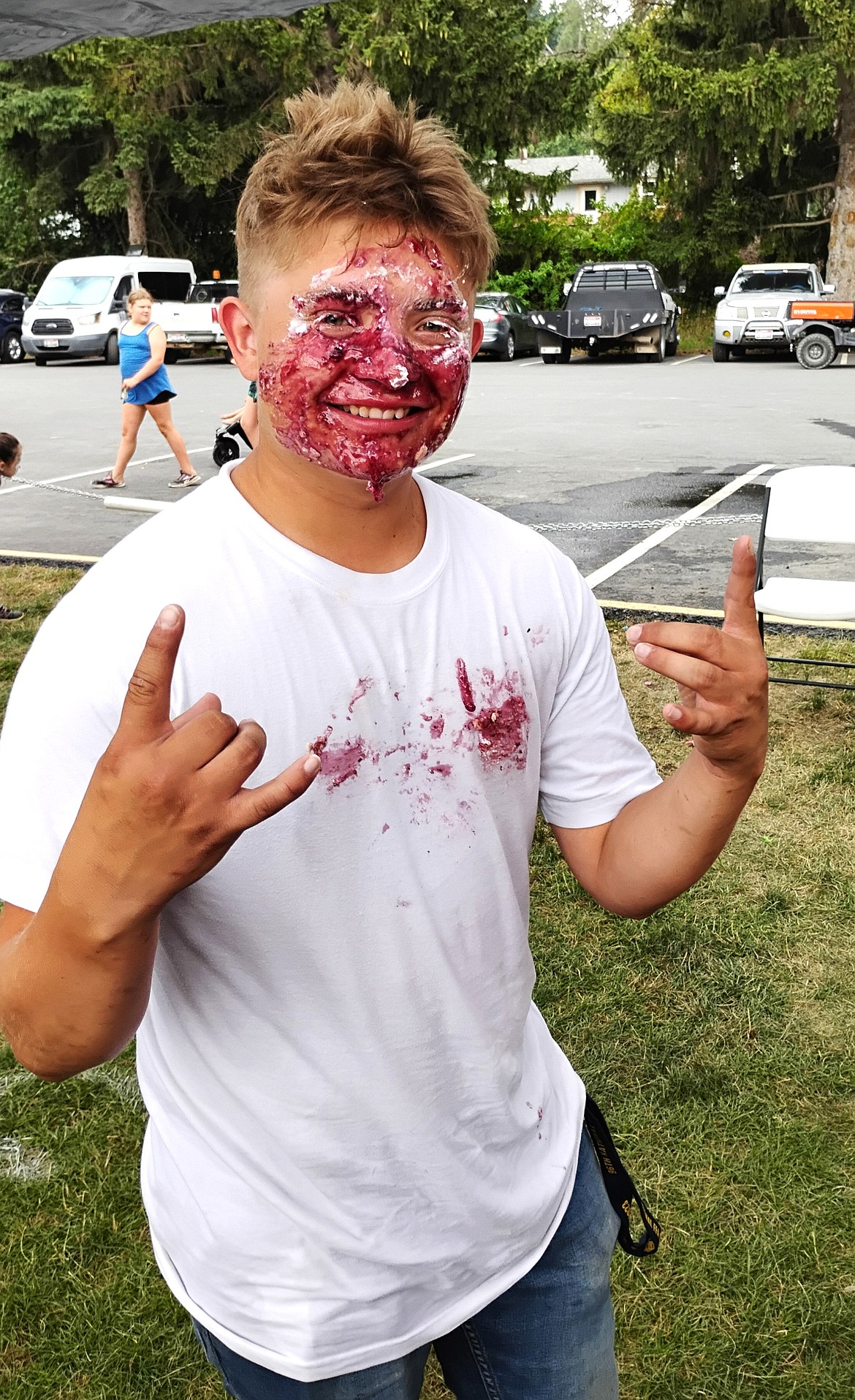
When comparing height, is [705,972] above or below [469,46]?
below

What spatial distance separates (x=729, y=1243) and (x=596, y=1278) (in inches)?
56.4

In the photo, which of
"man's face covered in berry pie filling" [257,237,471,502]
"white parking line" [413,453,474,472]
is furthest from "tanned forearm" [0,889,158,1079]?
"white parking line" [413,453,474,472]

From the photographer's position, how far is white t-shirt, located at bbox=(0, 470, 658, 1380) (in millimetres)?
1290

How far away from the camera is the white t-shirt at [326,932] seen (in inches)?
50.8

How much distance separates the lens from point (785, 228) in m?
30.6

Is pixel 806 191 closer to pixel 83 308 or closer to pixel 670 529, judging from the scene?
pixel 83 308

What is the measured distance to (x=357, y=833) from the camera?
134 centimetres

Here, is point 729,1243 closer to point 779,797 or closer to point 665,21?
point 779,797

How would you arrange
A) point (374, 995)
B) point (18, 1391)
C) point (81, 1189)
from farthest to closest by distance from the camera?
1. point (81, 1189)
2. point (18, 1391)
3. point (374, 995)

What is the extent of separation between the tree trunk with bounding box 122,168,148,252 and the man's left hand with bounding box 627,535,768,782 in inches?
1345

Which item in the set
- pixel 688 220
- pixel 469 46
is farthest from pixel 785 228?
pixel 469 46

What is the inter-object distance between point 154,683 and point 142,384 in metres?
10.3

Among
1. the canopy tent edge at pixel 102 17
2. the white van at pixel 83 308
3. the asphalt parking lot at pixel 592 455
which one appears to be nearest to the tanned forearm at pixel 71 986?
the canopy tent edge at pixel 102 17

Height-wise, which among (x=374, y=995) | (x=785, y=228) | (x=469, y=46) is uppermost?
(x=469, y=46)
